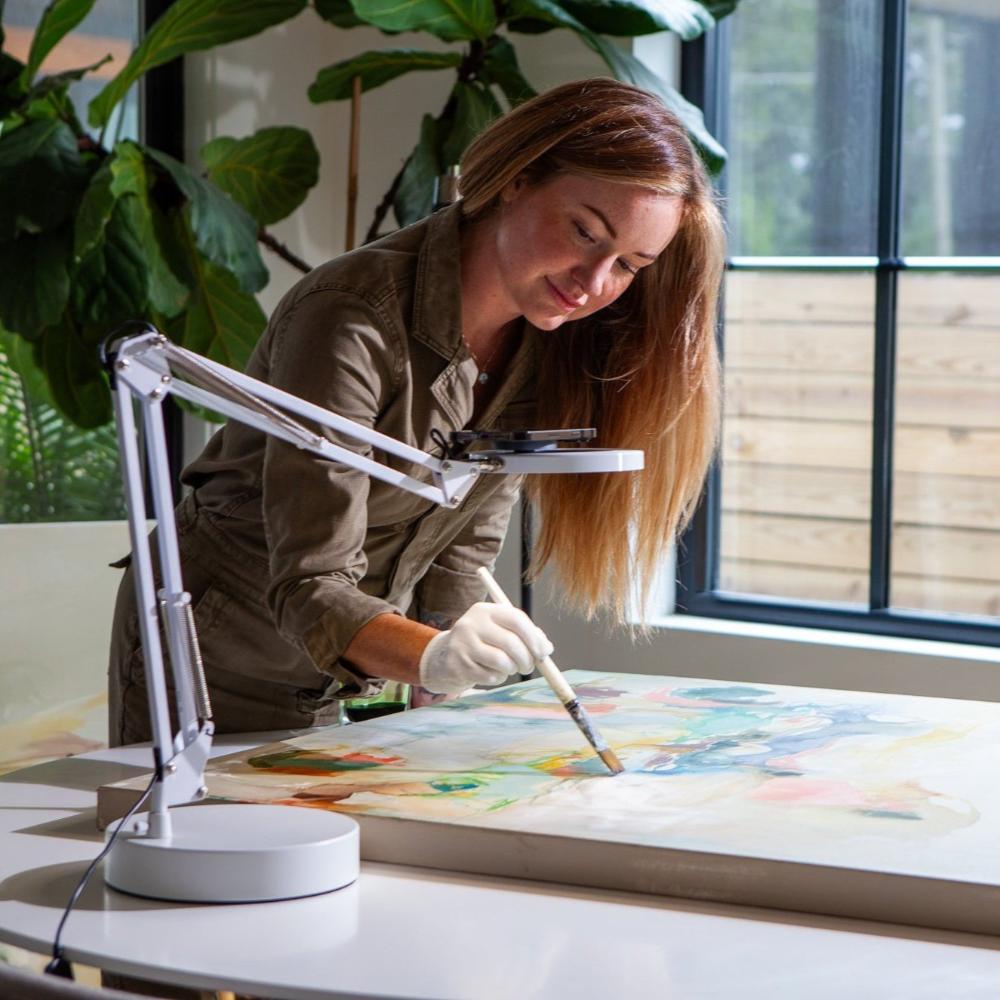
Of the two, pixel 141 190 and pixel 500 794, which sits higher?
pixel 141 190

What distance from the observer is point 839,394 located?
330cm

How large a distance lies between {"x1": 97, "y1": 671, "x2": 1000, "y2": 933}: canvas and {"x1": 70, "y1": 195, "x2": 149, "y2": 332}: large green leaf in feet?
4.80

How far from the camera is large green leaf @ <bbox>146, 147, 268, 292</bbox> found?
2.64m

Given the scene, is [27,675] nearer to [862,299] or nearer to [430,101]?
[430,101]

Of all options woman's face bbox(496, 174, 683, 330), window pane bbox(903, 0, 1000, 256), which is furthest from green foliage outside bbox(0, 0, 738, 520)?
woman's face bbox(496, 174, 683, 330)

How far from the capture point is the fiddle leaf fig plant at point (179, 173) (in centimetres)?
258

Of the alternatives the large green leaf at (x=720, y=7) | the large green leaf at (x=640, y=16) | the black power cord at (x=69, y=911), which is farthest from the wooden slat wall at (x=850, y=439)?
the black power cord at (x=69, y=911)

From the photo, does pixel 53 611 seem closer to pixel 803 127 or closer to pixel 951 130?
pixel 803 127

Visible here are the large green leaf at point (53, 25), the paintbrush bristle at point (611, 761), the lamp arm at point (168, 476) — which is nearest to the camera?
the lamp arm at point (168, 476)

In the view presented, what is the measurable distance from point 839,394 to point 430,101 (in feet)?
3.80

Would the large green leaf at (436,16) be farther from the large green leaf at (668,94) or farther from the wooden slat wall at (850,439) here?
the wooden slat wall at (850,439)

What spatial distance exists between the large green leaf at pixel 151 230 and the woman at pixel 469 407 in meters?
1.10

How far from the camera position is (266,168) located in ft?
9.97

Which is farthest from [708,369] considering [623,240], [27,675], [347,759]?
[27,675]
